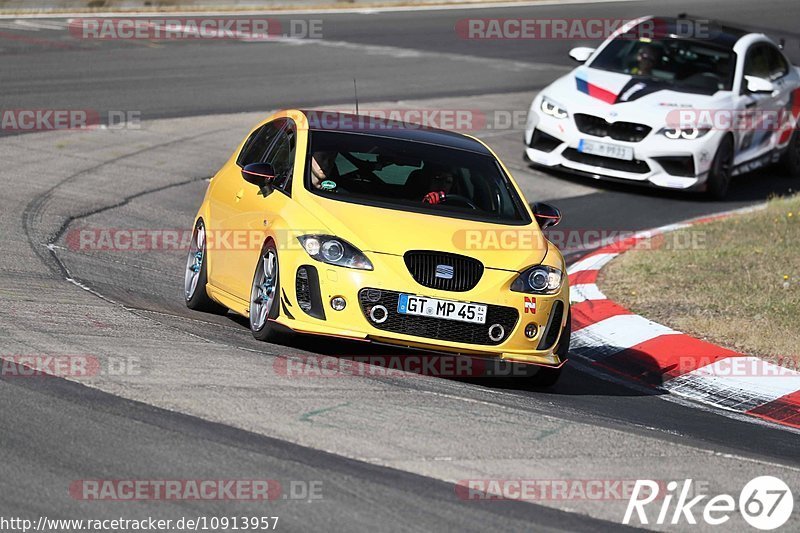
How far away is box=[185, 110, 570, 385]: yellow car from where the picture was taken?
25.0ft

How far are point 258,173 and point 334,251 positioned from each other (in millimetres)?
1080

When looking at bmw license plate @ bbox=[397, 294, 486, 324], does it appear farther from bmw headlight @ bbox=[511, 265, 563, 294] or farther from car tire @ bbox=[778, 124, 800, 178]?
car tire @ bbox=[778, 124, 800, 178]

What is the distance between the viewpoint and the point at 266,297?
8.00 meters

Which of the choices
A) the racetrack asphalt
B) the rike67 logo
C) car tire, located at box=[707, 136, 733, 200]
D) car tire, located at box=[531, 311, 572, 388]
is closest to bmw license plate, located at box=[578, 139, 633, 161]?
car tire, located at box=[707, 136, 733, 200]

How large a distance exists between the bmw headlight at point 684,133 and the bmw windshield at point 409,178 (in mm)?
6412

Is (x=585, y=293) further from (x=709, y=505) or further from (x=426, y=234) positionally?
(x=709, y=505)

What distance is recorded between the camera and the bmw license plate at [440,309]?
760cm

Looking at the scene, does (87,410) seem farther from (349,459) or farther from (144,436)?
(349,459)

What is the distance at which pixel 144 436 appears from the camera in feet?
19.2

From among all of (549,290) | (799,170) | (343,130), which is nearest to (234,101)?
(799,170)

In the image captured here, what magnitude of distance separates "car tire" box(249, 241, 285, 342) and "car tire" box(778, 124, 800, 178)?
10.9 meters

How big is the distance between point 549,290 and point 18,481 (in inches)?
144

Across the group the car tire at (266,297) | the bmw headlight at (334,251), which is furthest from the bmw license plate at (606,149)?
the bmw headlight at (334,251)

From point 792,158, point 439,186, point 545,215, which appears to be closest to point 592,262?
point 545,215
